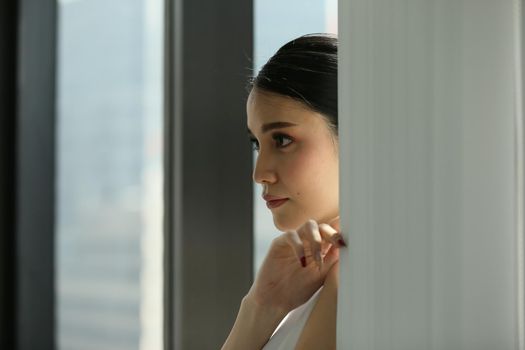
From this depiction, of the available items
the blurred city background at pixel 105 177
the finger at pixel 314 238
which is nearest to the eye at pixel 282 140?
the finger at pixel 314 238

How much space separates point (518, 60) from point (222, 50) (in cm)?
135

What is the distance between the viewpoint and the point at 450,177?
0.46 meters

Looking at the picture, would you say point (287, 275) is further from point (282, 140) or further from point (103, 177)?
point (103, 177)

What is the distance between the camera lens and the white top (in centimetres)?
84

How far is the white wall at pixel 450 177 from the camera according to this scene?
457 millimetres

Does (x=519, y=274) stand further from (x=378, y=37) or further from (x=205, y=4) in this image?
(x=205, y=4)

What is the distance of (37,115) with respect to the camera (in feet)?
7.98

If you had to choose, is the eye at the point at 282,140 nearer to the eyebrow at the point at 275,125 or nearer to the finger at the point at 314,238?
the eyebrow at the point at 275,125

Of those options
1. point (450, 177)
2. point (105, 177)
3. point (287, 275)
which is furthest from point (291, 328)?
point (105, 177)

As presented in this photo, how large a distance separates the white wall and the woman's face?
488 millimetres

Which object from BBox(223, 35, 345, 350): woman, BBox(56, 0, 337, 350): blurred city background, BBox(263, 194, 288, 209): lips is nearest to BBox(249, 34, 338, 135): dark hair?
BBox(223, 35, 345, 350): woman

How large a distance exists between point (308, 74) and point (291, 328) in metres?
0.34

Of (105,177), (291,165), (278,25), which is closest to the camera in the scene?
(291,165)

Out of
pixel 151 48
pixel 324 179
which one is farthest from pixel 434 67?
pixel 151 48
